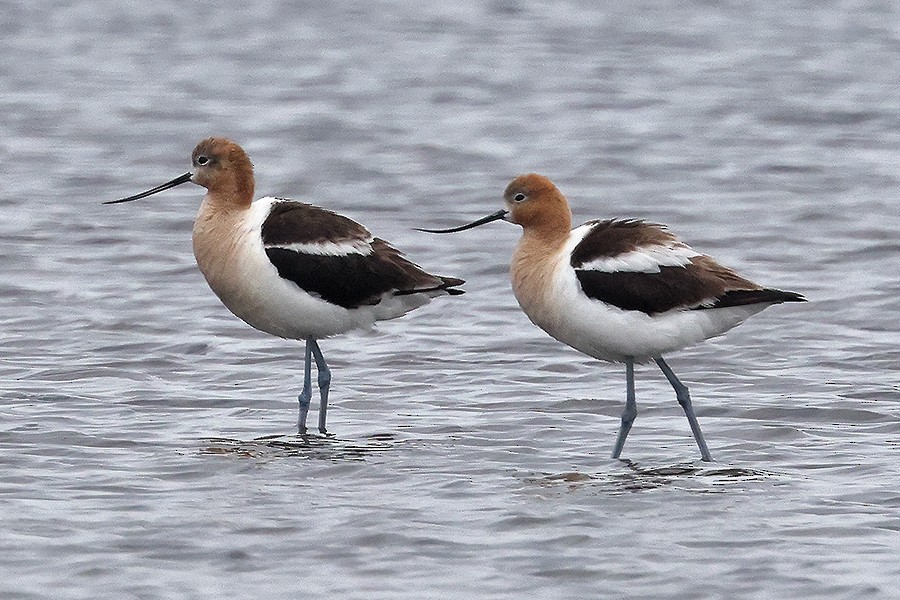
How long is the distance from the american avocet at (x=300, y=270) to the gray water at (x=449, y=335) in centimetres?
55

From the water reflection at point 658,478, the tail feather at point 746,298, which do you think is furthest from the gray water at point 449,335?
the tail feather at point 746,298

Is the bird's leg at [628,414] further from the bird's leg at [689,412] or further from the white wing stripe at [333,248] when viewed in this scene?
the white wing stripe at [333,248]

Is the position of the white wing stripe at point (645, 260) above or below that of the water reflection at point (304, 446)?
above

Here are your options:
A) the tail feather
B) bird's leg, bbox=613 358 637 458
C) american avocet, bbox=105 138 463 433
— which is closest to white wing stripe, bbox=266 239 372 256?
american avocet, bbox=105 138 463 433

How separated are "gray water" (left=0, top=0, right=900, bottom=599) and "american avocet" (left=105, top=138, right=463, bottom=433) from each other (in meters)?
0.55

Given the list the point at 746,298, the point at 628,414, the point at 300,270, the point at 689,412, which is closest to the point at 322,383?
the point at 300,270

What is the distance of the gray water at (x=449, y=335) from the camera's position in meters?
7.81

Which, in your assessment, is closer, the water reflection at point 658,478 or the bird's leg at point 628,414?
the water reflection at point 658,478

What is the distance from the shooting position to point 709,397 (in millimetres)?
10773

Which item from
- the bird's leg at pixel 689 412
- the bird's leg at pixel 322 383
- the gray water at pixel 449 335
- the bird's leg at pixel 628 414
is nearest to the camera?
the gray water at pixel 449 335

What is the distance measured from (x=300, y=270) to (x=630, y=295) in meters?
1.88

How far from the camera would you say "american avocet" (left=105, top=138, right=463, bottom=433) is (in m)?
10.1

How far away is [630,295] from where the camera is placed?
9.27m

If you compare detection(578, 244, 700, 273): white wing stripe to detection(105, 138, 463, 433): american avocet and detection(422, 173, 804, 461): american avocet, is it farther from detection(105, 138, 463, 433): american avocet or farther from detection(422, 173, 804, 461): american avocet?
detection(105, 138, 463, 433): american avocet
